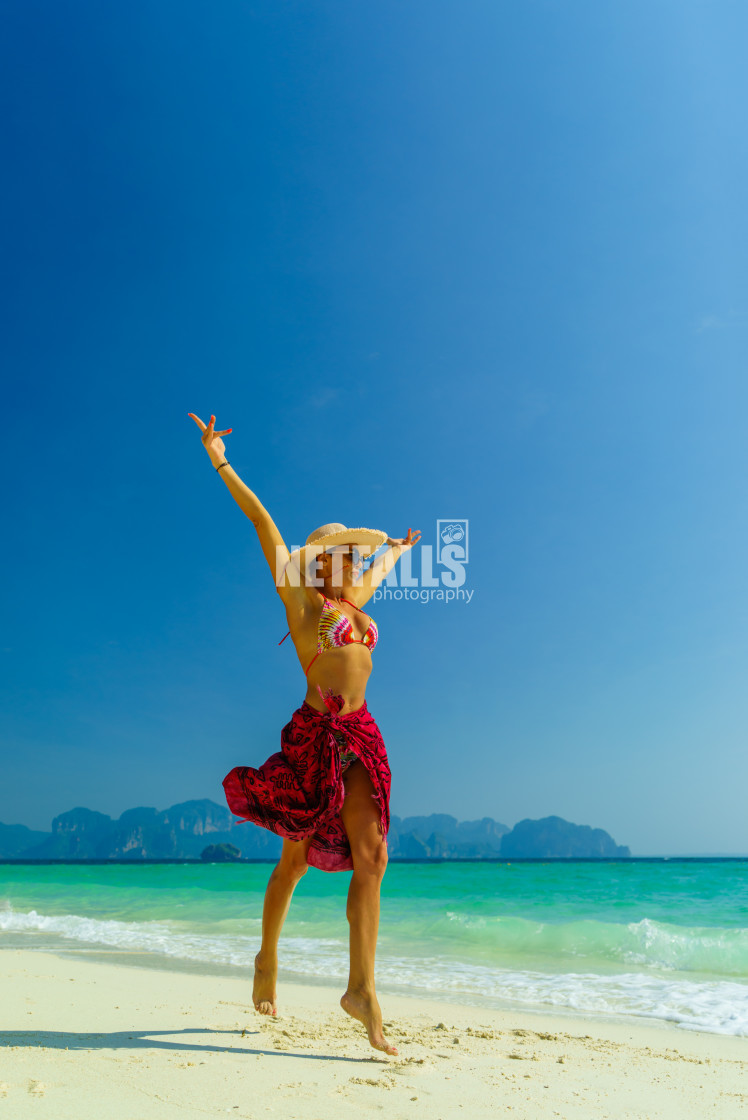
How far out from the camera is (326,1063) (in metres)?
2.69

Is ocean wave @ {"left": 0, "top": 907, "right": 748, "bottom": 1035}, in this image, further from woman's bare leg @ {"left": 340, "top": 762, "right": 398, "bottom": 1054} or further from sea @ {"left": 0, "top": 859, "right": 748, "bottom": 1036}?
woman's bare leg @ {"left": 340, "top": 762, "right": 398, "bottom": 1054}

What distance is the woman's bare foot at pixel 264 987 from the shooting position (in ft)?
10.8

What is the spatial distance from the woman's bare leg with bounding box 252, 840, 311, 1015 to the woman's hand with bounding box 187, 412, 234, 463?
71.0 inches

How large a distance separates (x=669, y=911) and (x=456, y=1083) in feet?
41.5

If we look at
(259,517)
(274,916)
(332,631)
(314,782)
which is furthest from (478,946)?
(259,517)

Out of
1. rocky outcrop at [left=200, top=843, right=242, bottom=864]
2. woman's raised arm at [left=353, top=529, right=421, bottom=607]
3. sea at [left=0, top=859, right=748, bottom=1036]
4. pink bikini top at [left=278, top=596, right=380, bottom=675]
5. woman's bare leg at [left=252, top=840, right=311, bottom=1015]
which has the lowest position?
rocky outcrop at [left=200, top=843, right=242, bottom=864]

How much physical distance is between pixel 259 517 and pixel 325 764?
1145 mm

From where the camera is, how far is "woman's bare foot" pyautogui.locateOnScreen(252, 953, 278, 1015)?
330 centimetres

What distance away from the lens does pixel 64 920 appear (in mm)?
10914

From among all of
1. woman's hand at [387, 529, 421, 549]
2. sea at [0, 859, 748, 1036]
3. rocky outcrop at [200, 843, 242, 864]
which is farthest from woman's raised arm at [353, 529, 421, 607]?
rocky outcrop at [200, 843, 242, 864]

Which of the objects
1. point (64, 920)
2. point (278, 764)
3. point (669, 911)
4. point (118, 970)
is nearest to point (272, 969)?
point (278, 764)

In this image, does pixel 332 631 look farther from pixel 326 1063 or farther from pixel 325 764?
pixel 326 1063

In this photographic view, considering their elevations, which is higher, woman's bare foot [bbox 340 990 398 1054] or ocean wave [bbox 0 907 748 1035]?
woman's bare foot [bbox 340 990 398 1054]

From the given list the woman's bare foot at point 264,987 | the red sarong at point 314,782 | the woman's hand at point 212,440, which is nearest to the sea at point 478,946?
the woman's bare foot at point 264,987
